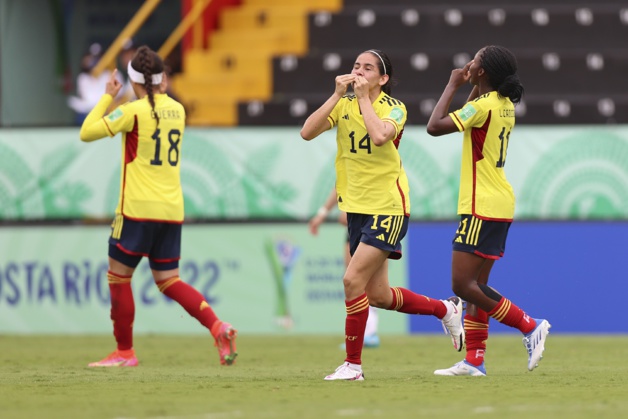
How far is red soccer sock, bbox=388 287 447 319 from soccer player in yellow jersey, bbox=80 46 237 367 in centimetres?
154

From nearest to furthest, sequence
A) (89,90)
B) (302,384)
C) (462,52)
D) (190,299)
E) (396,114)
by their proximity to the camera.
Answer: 1. (302,384)
2. (396,114)
3. (190,299)
4. (462,52)
5. (89,90)

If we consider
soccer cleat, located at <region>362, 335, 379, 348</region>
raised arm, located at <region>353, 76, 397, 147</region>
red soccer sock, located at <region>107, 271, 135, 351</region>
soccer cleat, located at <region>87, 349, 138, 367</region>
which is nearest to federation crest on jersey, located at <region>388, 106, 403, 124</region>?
raised arm, located at <region>353, 76, 397, 147</region>

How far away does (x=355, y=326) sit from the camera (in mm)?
9016

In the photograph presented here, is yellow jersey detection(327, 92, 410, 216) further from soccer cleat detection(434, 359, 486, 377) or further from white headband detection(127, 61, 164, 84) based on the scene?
white headband detection(127, 61, 164, 84)

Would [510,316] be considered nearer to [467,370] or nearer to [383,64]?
[467,370]

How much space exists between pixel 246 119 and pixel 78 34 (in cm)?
676

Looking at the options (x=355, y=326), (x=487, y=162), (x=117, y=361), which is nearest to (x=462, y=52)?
(x=117, y=361)

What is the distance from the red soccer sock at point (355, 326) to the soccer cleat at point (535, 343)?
3.98 ft

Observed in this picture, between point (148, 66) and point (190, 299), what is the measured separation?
6.10 ft

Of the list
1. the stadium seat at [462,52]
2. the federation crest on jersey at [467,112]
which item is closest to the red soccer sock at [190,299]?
the federation crest on jersey at [467,112]

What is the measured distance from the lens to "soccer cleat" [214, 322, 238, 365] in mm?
10586

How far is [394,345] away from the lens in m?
13.4

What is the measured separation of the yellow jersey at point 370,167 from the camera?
9102mm

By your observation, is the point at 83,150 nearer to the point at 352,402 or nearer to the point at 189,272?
the point at 189,272
